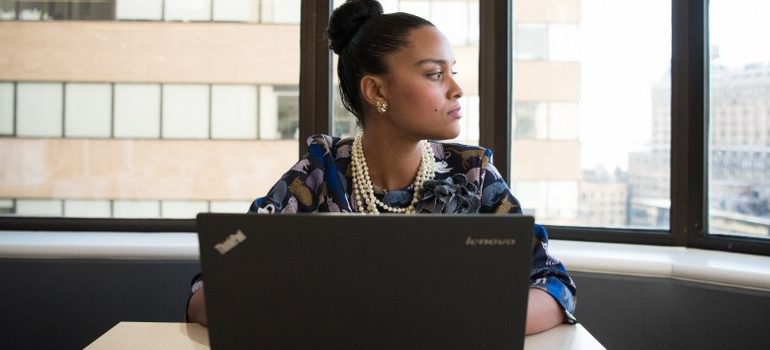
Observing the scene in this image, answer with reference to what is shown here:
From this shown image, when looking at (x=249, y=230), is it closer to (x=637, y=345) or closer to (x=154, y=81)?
(x=637, y=345)

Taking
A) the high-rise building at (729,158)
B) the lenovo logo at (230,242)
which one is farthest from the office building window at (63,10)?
the lenovo logo at (230,242)

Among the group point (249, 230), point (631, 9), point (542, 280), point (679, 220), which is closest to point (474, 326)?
point (249, 230)

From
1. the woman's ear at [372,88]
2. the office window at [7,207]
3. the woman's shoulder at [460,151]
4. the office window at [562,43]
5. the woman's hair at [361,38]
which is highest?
the office window at [562,43]

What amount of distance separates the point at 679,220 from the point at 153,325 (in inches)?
71.4

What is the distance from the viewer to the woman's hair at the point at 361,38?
1625 millimetres

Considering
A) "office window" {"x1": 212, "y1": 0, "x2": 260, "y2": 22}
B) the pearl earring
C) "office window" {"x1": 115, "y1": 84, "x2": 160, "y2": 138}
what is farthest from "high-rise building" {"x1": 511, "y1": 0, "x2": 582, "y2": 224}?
"office window" {"x1": 115, "y1": 84, "x2": 160, "y2": 138}

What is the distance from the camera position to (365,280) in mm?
757

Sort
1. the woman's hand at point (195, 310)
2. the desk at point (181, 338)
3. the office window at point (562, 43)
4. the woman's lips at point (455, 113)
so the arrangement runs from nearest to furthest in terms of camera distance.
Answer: the desk at point (181, 338), the woman's hand at point (195, 310), the woman's lips at point (455, 113), the office window at point (562, 43)

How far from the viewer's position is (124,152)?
9.71 ft

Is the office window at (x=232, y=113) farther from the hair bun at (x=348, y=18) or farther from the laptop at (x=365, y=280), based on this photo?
the laptop at (x=365, y=280)

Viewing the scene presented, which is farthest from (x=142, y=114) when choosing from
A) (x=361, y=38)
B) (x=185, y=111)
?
(x=361, y=38)

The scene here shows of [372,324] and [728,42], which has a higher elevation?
[728,42]

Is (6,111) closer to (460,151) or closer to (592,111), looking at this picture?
(460,151)

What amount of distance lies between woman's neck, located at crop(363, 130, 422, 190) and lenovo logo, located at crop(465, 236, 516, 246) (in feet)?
2.85
